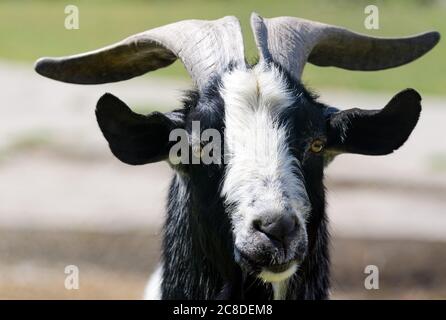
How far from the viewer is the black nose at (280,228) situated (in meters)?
6.71

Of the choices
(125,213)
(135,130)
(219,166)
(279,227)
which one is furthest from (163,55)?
(125,213)

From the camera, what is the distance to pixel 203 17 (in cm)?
3425

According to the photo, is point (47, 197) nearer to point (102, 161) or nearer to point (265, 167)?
point (102, 161)

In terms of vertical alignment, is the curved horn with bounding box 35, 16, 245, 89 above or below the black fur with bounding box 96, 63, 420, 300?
above

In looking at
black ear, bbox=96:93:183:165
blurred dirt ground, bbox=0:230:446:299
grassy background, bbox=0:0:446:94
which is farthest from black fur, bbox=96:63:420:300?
grassy background, bbox=0:0:446:94

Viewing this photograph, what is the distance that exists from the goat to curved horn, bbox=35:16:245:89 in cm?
1

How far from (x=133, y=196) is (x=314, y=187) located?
432 inches

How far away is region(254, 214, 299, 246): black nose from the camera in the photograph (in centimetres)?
671

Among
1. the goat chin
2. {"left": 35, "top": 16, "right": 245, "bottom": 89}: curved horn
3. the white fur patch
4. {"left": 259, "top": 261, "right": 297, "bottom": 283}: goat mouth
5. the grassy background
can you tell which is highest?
the grassy background

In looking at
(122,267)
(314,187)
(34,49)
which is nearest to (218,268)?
(314,187)

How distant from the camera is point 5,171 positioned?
1998cm

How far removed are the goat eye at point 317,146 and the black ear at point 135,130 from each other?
90 centimetres

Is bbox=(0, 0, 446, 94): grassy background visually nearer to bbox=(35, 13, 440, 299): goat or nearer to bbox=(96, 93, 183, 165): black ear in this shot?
bbox=(35, 13, 440, 299): goat

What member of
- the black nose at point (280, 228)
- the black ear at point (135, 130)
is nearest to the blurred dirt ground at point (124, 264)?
the black ear at point (135, 130)
